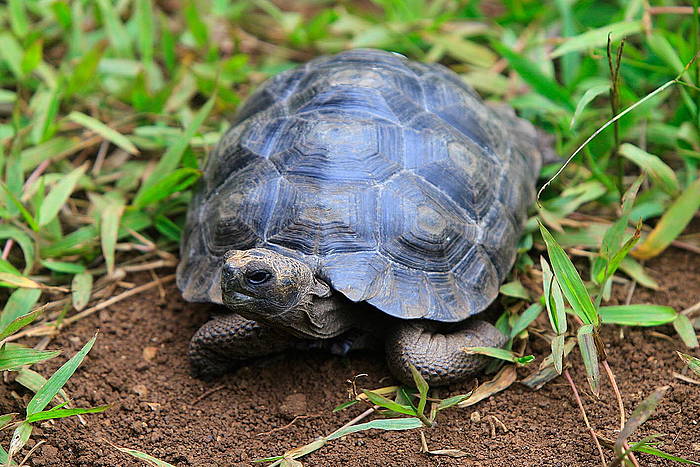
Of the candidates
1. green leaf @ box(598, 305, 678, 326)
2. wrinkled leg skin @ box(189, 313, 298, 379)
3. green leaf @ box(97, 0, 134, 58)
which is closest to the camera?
wrinkled leg skin @ box(189, 313, 298, 379)

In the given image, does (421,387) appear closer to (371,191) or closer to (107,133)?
(371,191)

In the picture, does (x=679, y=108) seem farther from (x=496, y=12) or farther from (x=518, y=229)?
(x=496, y=12)

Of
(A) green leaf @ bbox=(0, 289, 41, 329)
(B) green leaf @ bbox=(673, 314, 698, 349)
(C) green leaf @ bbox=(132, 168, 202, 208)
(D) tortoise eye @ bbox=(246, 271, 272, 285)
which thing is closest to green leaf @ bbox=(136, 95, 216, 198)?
(C) green leaf @ bbox=(132, 168, 202, 208)

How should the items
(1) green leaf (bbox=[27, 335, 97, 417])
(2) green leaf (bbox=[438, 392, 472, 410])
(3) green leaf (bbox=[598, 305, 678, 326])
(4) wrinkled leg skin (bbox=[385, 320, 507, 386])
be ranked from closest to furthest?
(1) green leaf (bbox=[27, 335, 97, 417])
(2) green leaf (bbox=[438, 392, 472, 410])
(4) wrinkled leg skin (bbox=[385, 320, 507, 386])
(3) green leaf (bbox=[598, 305, 678, 326])

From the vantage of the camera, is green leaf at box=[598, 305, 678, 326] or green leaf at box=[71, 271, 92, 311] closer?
green leaf at box=[598, 305, 678, 326]

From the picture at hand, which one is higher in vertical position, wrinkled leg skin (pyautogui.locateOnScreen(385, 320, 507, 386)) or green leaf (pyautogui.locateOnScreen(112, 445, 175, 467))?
wrinkled leg skin (pyautogui.locateOnScreen(385, 320, 507, 386))

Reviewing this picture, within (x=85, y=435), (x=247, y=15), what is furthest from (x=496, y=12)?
(x=85, y=435)

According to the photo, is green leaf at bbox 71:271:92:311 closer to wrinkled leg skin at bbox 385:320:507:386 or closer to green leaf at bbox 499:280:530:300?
wrinkled leg skin at bbox 385:320:507:386

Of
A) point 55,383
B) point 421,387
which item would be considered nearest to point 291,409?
point 421,387
